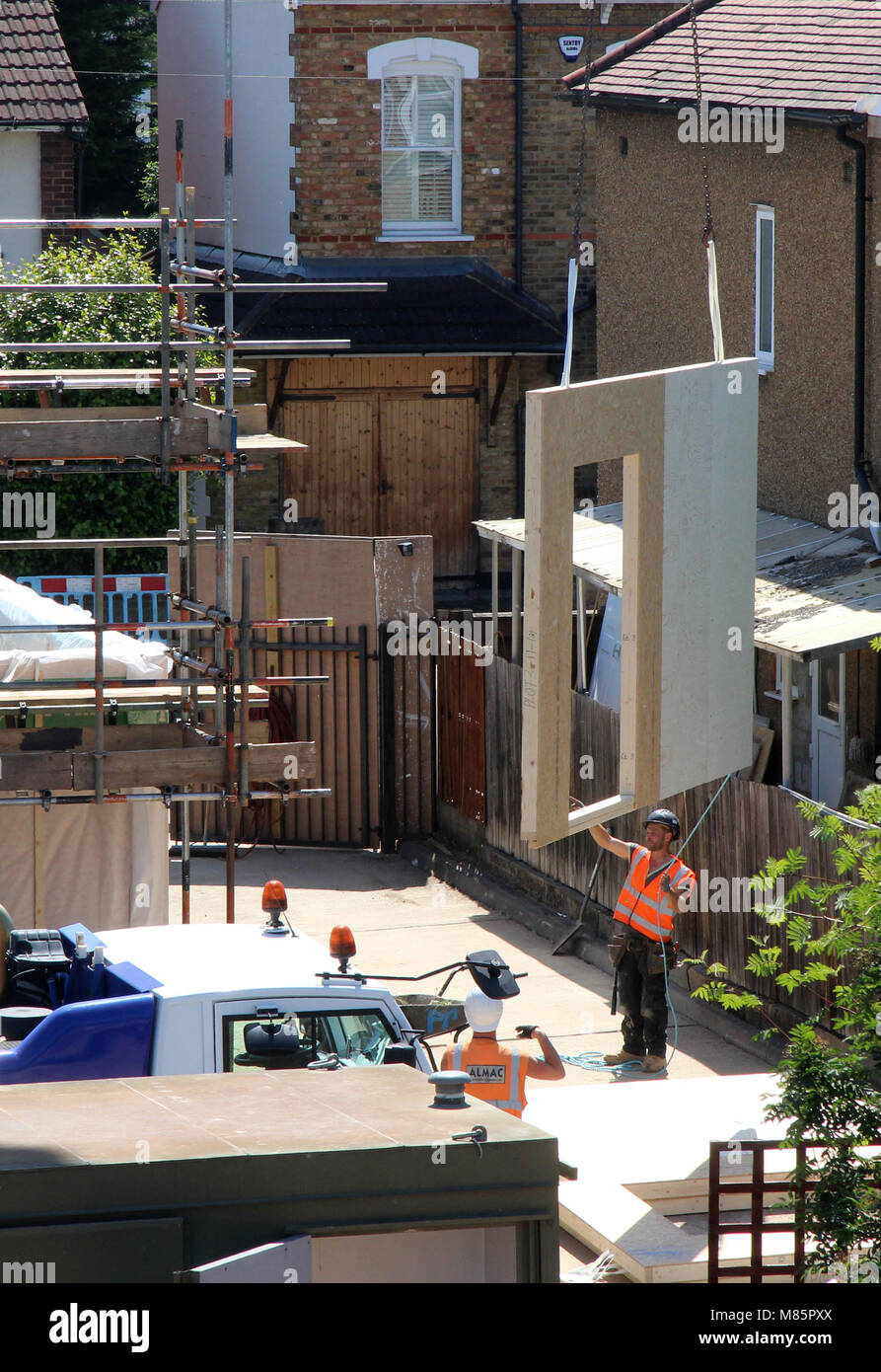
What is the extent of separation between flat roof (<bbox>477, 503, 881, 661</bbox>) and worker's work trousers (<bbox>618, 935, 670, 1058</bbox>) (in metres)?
2.36

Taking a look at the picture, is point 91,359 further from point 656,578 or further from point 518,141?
point 656,578

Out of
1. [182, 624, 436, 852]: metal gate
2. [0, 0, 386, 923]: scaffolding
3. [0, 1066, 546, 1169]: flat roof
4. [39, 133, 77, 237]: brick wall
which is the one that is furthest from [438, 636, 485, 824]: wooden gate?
[0, 1066, 546, 1169]: flat roof

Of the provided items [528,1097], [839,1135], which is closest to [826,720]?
[528,1097]

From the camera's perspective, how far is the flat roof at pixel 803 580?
12180 millimetres

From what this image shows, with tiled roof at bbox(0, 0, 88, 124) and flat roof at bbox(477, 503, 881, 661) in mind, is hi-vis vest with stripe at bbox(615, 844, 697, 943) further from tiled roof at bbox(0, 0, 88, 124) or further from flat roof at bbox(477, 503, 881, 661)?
tiled roof at bbox(0, 0, 88, 124)

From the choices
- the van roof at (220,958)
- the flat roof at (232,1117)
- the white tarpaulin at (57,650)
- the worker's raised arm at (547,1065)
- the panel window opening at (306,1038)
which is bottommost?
the worker's raised arm at (547,1065)

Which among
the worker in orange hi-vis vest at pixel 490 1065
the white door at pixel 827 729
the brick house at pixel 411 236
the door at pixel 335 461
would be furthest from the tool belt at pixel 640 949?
the door at pixel 335 461

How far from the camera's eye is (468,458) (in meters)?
24.4

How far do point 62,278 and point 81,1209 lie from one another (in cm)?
1655

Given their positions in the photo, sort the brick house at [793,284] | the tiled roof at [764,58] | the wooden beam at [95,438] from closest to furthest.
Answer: the wooden beam at [95,438] → the brick house at [793,284] → the tiled roof at [764,58]

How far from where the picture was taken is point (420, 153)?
2392 centimetres

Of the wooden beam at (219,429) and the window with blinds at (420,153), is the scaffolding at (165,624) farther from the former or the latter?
the window with blinds at (420,153)

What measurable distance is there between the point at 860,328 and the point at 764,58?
3466 millimetres

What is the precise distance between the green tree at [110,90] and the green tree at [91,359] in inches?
500
